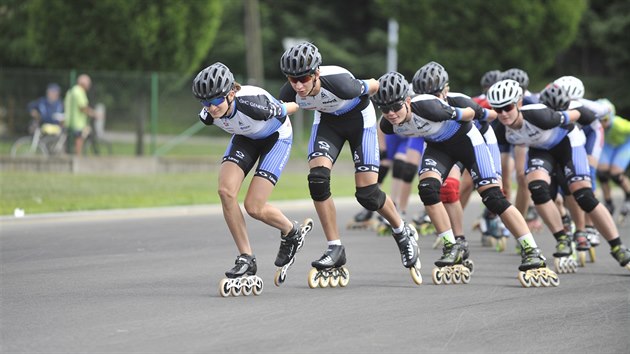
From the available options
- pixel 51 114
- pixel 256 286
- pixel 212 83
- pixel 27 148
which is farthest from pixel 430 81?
pixel 27 148

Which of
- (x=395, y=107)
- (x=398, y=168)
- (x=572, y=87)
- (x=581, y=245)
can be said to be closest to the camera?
(x=395, y=107)

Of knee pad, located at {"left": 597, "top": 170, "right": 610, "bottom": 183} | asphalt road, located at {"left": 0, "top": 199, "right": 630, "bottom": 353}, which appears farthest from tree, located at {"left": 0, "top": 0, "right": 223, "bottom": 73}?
asphalt road, located at {"left": 0, "top": 199, "right": 630, "bottom": 353}

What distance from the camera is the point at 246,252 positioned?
9.98 meters

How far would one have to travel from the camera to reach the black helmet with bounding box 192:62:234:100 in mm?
9477

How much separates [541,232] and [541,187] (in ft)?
15.0

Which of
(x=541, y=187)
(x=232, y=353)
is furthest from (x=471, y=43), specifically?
(x=232, y=353)

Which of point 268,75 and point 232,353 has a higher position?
point 268,75

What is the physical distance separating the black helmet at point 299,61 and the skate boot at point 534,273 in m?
2.73

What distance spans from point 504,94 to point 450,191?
1.55m

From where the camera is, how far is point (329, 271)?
34.5ft

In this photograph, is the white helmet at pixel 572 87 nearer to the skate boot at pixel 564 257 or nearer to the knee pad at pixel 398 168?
the skate boot at pixel 564 257

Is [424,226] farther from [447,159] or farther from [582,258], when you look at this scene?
[447,159]

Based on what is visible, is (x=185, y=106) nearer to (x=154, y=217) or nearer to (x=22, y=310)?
(x=154, y=217)

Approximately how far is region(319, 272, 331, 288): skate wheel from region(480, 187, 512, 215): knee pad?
1.69 m
